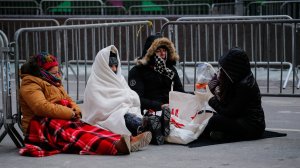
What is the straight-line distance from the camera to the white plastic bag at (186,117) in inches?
347

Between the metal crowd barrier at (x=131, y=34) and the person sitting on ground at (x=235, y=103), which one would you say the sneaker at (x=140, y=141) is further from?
the metal crowd barrier at (x=131, y=34)

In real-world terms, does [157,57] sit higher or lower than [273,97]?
higher

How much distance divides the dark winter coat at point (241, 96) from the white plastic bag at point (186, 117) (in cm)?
26

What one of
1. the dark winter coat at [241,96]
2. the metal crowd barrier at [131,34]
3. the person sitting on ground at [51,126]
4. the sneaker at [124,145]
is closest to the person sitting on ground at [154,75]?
the dark winter coat at [241,96]

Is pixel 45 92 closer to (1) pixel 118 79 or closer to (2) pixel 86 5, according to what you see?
(1) pixel 118 79

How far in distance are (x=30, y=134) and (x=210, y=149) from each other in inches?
72.2

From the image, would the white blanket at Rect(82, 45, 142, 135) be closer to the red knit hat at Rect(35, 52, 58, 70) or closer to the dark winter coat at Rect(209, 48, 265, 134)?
the red knit hat at Rect(35, 52, 58, 70)

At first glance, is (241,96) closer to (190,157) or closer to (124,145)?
(190,157)

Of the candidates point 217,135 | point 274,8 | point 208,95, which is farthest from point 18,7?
point 217,135

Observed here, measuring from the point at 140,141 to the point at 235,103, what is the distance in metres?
1.14

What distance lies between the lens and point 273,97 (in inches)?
510

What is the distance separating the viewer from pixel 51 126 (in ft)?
27.3

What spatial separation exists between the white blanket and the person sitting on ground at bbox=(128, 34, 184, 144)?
2.13 feet

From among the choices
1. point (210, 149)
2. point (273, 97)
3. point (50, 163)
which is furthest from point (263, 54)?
point (50, 163)
